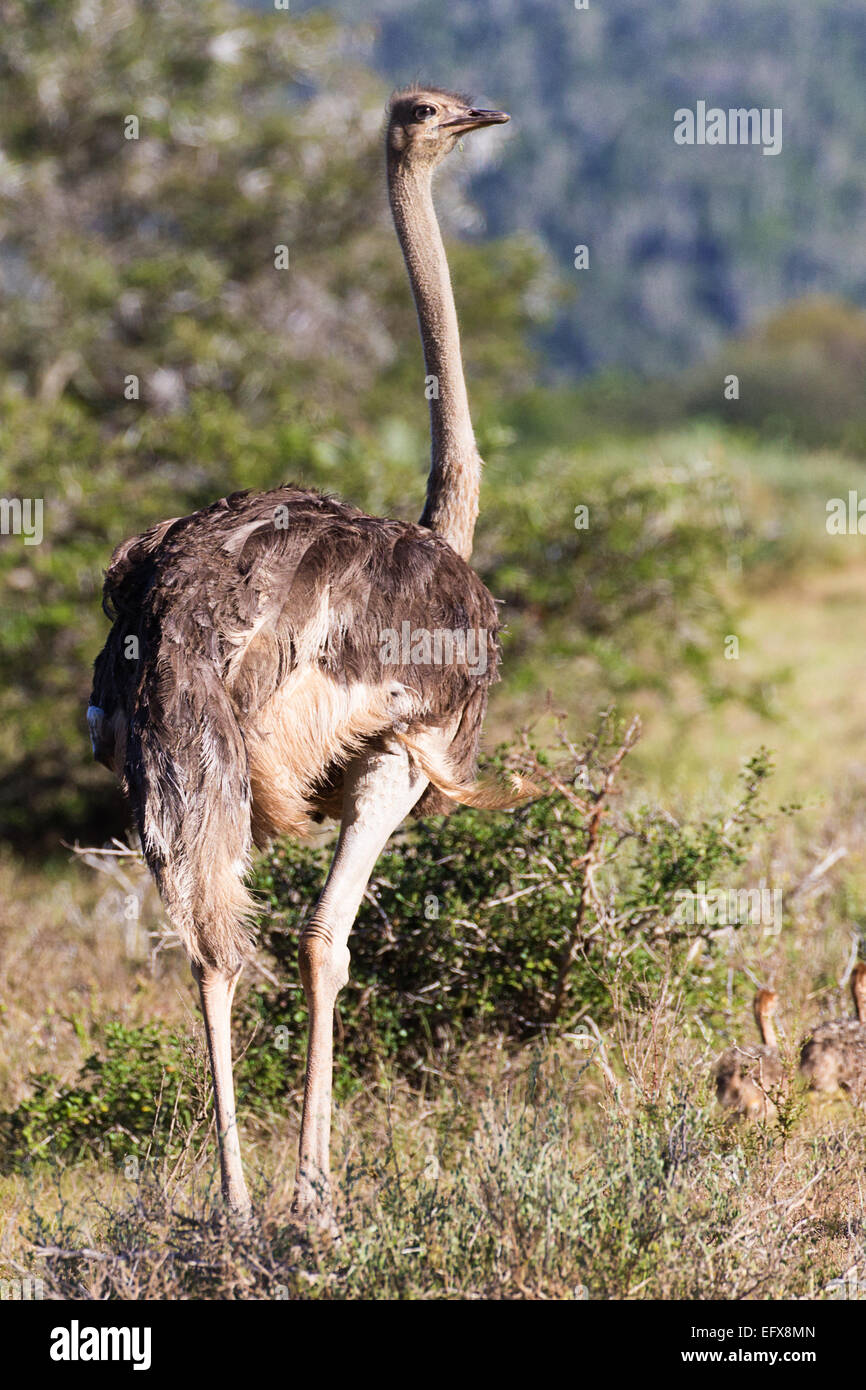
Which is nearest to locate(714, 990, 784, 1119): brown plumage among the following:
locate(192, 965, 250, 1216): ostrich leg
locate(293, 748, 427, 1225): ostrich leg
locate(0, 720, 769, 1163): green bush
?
locate(0, 720, 769, 1163): green bush

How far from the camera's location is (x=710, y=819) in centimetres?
461

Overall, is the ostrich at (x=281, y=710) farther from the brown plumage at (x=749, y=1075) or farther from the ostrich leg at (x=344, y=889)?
the brown plumage at (x=749, y=1075)

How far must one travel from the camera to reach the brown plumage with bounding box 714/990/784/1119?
381 cm

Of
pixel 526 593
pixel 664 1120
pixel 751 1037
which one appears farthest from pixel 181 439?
pixel 664 1120

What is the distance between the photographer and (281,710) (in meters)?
3.12

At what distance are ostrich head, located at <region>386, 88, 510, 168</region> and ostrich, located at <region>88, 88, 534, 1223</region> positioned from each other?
39.3 inches

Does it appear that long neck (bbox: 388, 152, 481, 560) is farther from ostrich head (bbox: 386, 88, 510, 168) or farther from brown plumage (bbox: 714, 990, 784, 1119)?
brown plumage (bbox: 714, 990, 784, 1119)

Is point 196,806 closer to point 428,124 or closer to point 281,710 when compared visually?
point 281,710

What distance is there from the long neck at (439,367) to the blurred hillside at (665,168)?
49.3 m

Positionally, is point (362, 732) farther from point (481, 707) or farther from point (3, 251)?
point (3, 251)

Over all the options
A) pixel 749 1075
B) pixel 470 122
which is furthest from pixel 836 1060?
pixel 470 122

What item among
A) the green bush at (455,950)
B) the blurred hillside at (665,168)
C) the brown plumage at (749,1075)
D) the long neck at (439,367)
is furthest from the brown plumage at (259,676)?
the blurred hillside at (665,168)

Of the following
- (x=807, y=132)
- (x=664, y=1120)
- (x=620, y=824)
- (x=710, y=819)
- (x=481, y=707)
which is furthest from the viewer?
(x=807, y=132)

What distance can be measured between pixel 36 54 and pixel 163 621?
335 inches
